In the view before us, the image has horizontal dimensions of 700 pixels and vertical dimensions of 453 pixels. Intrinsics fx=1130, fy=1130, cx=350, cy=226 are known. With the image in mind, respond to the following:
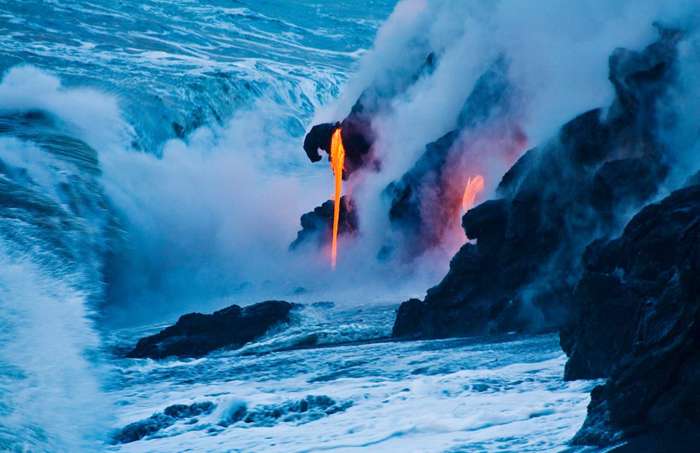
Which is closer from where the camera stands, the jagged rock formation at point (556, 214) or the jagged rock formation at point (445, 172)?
the jagged rock formation at point (556, 214)

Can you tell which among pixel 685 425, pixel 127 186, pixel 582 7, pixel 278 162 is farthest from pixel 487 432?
pixel 278 162

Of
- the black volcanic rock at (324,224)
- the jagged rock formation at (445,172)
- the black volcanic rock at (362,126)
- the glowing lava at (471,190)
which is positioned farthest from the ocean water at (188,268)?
the black volcanic rock at (362,126)

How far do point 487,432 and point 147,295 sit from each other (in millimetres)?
14995

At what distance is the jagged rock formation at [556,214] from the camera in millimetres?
14992

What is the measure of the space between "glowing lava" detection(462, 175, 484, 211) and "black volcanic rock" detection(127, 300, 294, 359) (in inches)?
152

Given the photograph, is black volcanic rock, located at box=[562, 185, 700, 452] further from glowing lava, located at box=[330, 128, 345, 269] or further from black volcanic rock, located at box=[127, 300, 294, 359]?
glowing lava, located at box=[330, 128, 345, 269]

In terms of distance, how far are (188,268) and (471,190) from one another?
7941 millimetres

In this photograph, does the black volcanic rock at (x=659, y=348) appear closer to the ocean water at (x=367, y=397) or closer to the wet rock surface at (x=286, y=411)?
the ocean water at (x=367, y=397)

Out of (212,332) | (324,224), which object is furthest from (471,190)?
(212,332)

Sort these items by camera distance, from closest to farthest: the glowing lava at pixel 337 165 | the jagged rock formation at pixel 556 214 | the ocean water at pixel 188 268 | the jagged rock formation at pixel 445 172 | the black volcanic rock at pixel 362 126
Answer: the ocean water at pixel 188 268
the jagged rock formation at pixel 556 214
the jagged rock formation at pixel 445 172
the glowing lava at pixel 337 165
the black volcanic rock at pixel 362 126

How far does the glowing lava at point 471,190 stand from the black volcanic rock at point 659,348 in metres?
9.71

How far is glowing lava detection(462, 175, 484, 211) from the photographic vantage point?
19859 millimetres

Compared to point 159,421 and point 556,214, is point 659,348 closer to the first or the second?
point 159,421

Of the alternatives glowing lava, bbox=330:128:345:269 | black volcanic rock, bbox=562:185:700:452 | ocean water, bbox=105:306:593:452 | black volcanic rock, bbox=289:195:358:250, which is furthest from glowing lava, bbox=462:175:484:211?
black volcanic rock, bbox=562:185:700:452
